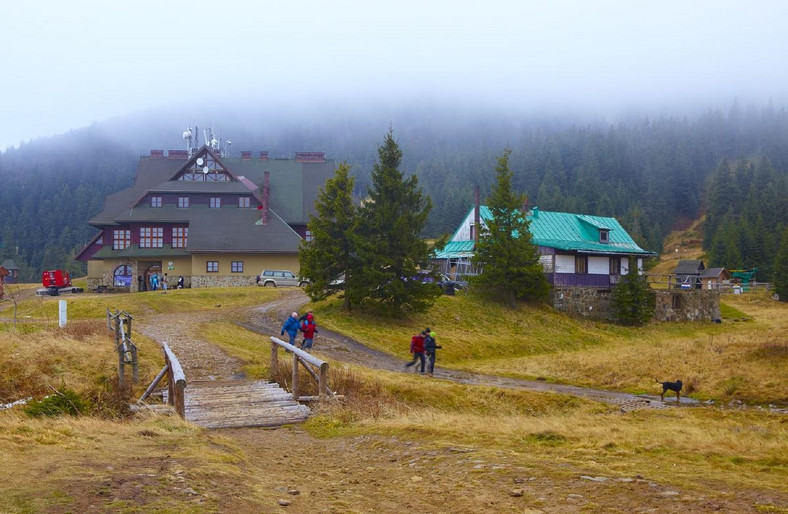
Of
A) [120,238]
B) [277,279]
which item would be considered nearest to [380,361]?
[277,279]

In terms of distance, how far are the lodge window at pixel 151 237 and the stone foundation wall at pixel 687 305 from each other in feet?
140

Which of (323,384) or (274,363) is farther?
(274,363)

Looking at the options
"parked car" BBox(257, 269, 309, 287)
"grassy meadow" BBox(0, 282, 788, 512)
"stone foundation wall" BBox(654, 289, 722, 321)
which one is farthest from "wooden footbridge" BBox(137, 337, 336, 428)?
"stone foundation wall" BBox(654, 289, 722, 321)

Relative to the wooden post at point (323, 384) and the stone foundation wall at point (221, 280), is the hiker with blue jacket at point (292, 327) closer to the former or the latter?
the wooden post at point (323, 384)

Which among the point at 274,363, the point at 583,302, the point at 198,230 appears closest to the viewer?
the point at 274,363

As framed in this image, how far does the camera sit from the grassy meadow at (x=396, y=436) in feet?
25.7

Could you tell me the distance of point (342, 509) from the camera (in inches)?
308

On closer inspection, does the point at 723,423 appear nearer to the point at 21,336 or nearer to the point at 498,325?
the point at 21,336

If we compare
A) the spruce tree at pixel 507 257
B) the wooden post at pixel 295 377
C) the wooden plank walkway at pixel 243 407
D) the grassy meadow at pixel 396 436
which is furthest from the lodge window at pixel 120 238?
the wooden post at pixel 295 377

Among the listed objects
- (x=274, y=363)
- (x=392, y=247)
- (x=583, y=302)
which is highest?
(x=392, y=247)

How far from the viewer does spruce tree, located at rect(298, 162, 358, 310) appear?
38.7 metres

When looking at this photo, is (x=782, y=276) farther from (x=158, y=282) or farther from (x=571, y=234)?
(x=158, y=282)

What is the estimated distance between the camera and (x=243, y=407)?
616 inches

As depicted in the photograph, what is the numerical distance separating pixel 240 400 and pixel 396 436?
531cm
